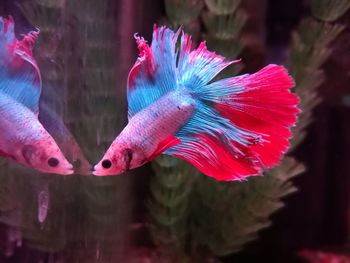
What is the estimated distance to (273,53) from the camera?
6.27 ft

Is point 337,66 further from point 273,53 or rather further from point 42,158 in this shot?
point 42,158

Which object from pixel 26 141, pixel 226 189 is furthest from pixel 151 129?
pixel 226 189

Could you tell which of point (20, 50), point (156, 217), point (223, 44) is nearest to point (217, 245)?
point (156, 217)

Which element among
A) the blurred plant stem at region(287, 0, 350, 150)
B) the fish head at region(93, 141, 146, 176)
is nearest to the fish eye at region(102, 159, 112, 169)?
the fish head at region(93, 141, 146, 176)

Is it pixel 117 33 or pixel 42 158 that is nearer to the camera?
pixel 42 158

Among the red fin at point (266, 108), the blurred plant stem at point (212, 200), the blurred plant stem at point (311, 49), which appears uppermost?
the blurred plant stem at point (311, 49)

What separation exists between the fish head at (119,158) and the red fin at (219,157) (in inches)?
2.4

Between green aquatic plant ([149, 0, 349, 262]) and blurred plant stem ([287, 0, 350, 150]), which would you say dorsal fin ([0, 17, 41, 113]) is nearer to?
green aquatic plant ([149, 0, 349, 262])

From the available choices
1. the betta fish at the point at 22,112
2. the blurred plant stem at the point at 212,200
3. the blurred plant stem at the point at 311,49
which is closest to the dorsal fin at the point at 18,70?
the betta fish at the point at 22,112

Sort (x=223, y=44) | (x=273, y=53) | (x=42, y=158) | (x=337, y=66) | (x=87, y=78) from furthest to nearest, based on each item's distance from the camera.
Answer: (x=273, y=53), (x=337, y=66), (x=223, y=44), (x=87, y=78), (x=42, y=158)

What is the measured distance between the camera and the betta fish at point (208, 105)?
50cm

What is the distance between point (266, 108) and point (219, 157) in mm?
73

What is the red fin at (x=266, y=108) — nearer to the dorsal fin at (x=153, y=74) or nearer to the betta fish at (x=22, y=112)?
the dorsal fin at (x=153, y=74)

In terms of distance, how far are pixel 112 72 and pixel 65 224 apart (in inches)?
7.5
